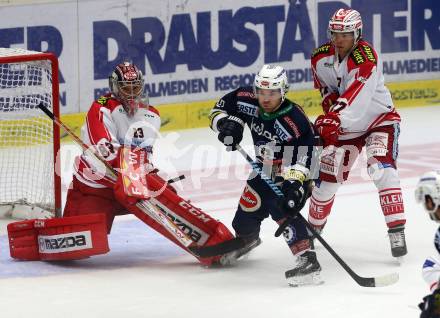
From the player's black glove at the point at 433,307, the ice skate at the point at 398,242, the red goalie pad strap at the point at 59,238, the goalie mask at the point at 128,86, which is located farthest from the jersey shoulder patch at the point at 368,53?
the player's black glove at the point at 433,307

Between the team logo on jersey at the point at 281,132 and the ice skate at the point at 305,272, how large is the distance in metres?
0.56

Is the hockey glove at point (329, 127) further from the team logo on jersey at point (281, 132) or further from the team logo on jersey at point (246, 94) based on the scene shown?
the team logo on jersey at point (246, 94)

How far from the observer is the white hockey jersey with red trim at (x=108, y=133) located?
668cm

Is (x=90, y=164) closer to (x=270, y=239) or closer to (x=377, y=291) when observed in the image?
(x=270, y=239)

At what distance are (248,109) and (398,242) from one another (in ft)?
3.38

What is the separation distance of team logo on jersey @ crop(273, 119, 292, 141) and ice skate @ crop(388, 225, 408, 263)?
82 centimetres

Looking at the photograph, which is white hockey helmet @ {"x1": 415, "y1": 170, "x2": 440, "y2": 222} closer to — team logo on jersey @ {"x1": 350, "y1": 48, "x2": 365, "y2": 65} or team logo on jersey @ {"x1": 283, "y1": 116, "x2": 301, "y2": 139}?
team logo on jersey @ {"x1": 283, "y1": 116, "x2": 301, "y2": 139}

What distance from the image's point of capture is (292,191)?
6.11 meters

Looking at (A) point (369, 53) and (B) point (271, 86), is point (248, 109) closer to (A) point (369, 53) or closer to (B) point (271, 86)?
(B) point (271, 86)

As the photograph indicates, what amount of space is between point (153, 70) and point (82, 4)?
2.56ft

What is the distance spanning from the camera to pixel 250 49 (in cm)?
1014

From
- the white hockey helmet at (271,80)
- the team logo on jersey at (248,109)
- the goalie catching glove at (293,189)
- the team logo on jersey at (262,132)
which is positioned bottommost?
the goalie catching glove at (293,189)

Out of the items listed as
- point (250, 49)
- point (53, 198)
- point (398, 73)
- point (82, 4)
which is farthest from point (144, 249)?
point (398, 73)

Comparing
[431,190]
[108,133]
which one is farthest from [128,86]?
[431,190]
